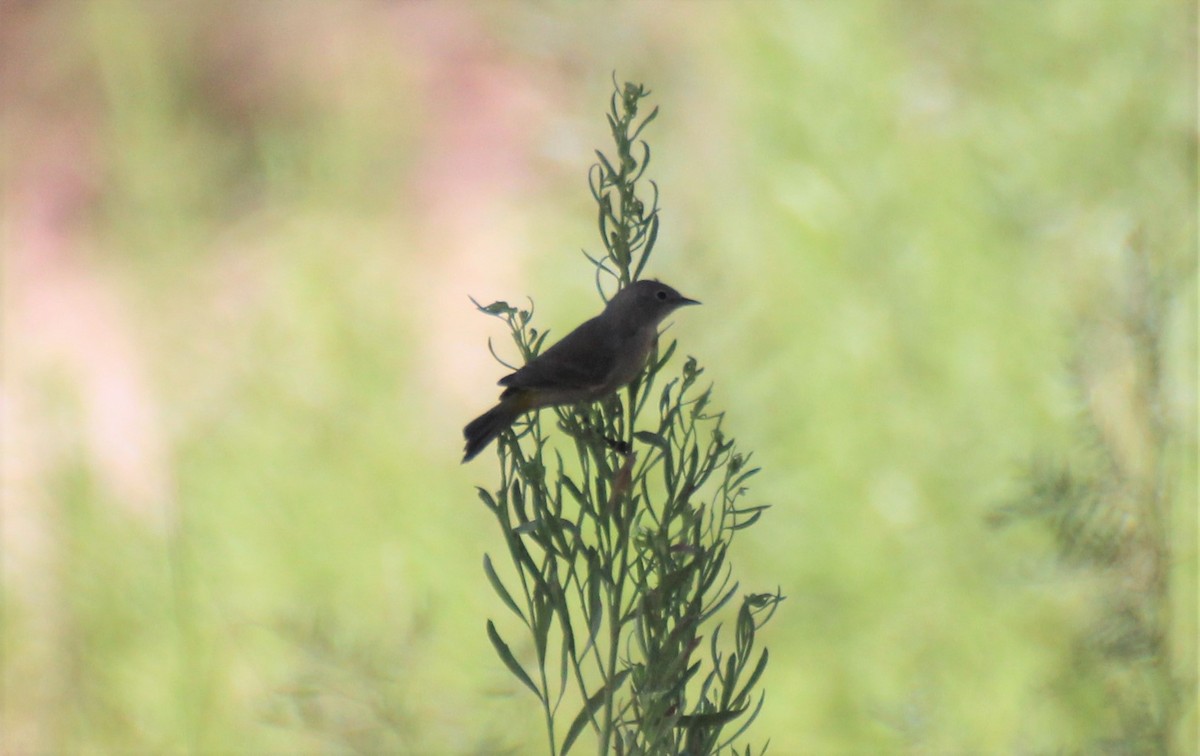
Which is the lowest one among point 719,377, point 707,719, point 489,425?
point 707,719

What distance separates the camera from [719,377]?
107 centimetres

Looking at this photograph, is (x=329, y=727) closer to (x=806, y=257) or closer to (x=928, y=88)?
(x=806, y=257)

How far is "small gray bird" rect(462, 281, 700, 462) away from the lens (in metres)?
0.43

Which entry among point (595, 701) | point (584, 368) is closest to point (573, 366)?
point (584, 368)

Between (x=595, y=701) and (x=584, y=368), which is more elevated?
(x=584, y=368)

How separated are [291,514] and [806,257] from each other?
0.56 meters

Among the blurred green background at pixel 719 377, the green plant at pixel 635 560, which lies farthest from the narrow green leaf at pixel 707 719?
the blurred green background at pixel 719 377

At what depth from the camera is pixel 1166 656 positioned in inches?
30.7

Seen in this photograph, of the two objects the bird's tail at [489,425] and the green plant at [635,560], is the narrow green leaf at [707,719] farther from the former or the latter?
the bird's tail at [489,425]

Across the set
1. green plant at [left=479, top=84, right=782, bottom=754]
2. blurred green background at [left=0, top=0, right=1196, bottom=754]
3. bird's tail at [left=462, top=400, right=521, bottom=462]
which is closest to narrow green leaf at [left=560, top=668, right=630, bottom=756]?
green plant at [left=479, top=84, right=782, bottom=754]

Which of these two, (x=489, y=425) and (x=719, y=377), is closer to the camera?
(x=489, y=425)

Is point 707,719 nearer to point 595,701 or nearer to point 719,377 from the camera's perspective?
point 595,701

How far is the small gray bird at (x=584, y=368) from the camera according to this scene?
433 millimetres

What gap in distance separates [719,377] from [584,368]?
64cm
